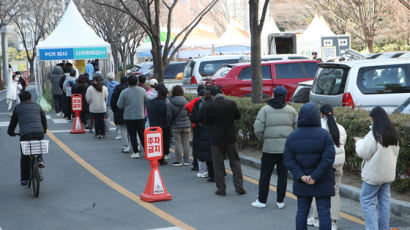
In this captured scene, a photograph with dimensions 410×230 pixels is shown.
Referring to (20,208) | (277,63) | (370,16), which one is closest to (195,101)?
(20,208)

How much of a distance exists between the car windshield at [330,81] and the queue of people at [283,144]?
10.0 feet

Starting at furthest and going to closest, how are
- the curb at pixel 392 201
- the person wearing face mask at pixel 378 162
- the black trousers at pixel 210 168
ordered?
the black trousers at pixel 210 168
the curb at pixel 392 201
the person wearing face mask at pixel 378 162

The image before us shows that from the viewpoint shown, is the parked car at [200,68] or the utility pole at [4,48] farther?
the utility pole at [4,48]

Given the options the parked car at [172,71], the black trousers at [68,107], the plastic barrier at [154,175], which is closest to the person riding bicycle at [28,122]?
the plastic barrier at [154,175]

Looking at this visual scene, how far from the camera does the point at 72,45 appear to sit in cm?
2500

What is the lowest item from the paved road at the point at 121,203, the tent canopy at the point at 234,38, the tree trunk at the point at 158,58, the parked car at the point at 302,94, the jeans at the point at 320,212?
the paved road at the point at 121,203

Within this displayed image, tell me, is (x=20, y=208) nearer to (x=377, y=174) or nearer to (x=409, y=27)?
(x=377, y=174)

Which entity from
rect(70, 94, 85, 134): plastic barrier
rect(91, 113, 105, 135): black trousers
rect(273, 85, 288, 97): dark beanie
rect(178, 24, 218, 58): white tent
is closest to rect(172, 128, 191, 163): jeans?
rect(273, 85, 288, 97): dark beanie

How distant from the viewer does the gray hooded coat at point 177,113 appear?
1155 cm

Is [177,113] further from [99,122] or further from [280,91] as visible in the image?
[99,122]

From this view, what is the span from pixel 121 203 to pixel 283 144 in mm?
2569

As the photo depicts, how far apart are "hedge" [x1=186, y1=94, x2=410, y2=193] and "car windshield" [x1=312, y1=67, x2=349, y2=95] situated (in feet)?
4.36

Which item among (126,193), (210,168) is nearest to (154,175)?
(126,193)

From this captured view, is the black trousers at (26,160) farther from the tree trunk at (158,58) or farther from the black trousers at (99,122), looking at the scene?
the tree trunk at (158,58)
